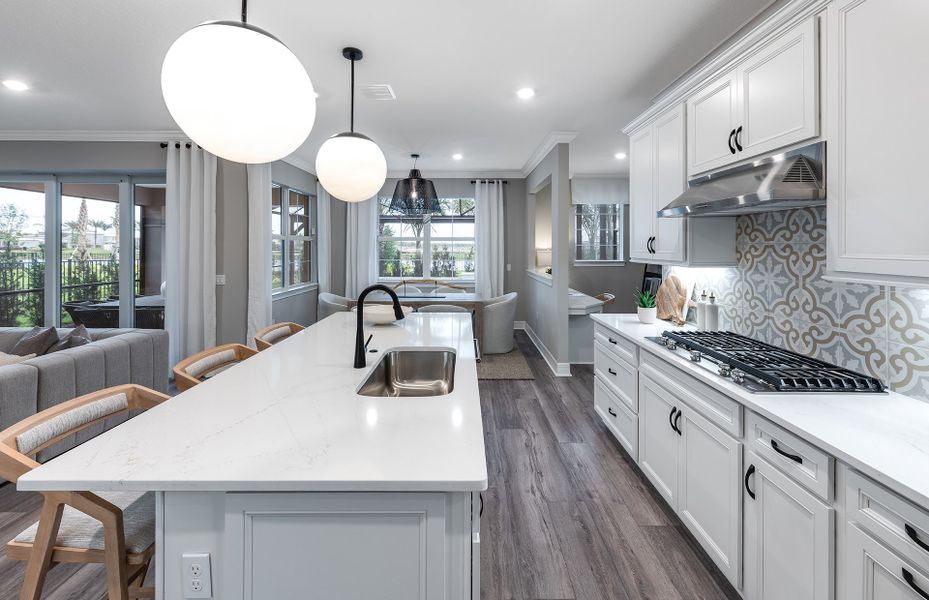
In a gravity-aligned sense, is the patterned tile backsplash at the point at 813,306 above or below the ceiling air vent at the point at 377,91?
below

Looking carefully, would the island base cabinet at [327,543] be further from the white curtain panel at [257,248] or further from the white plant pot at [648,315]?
the white curtain panel at [257,248]

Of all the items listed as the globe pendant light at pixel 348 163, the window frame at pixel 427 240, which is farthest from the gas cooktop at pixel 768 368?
the window frame at pixel 427 240

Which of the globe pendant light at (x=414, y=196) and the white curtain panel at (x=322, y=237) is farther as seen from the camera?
the white curtain panel at (x=322, y=237)

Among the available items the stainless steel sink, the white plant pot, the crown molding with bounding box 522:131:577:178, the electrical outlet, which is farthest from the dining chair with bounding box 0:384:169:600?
the crown molding with bounding box 522:131:577:178

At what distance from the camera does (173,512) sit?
95 cm

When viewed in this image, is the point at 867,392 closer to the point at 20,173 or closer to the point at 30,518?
the point at 30,518

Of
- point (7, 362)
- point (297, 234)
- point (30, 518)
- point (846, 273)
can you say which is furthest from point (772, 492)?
point (297, 234)

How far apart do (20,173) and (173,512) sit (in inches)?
245

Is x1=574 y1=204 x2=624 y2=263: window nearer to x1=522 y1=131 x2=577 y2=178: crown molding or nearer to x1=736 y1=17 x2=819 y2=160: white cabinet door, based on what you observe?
x1=522 y1=131 x2=577 y2=178: crown molding

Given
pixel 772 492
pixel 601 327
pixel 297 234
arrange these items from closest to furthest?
pixel 772 492, pixel 601 327, pixel 297 234

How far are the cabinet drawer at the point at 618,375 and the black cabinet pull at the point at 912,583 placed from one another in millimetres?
1654

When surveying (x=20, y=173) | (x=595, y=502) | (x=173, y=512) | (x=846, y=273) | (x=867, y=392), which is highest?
(x=20, y=173)

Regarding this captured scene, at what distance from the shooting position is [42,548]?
43.2 inches

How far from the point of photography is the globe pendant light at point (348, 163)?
7.91 feet
